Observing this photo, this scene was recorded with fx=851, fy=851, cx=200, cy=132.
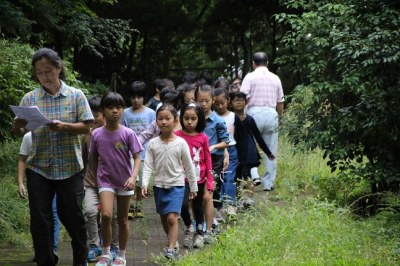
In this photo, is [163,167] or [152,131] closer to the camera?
[163,167]

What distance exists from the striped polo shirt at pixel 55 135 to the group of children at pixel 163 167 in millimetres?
821

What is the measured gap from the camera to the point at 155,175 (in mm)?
8930

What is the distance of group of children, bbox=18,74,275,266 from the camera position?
8312 mm

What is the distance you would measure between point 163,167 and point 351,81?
105 inches

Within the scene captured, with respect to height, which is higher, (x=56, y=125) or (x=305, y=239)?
(x=56, y=125)

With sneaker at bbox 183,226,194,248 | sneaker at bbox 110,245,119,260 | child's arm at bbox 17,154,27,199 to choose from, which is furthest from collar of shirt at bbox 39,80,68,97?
sneaker at bbox 183,226,194,248

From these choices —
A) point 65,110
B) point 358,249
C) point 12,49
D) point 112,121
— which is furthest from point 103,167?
point 12,49

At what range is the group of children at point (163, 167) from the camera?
27.3 feet

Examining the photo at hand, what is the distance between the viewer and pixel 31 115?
7.07 metres

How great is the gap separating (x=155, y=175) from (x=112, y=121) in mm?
890

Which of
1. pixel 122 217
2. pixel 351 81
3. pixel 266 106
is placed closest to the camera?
pixel 122 217

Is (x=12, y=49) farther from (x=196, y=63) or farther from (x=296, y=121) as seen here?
(x=196, y=63)

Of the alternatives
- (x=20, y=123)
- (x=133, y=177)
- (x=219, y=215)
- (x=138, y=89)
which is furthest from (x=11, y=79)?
(x=20, y=123)

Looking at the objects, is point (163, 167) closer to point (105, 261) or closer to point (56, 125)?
point (105, 261)
